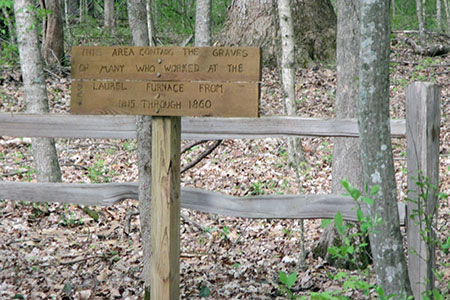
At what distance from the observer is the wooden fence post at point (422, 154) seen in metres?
3.72

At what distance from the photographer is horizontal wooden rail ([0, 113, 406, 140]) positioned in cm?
403

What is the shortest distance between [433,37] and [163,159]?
13.1 m

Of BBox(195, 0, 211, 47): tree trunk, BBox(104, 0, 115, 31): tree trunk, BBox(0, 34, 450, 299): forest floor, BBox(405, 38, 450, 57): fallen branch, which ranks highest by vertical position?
BBox(104, 0, 115, 31): tree trunk

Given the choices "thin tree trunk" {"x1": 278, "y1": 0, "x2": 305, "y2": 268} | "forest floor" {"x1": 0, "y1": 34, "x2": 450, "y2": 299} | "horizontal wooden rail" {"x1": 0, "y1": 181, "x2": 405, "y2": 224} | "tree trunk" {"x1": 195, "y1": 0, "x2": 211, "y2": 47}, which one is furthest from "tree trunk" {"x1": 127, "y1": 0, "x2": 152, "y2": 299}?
"tree trunk" {"x1": 195, "y1": 0, "x2": 211, "y2": 47}

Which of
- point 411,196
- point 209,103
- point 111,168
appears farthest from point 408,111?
point 111,168

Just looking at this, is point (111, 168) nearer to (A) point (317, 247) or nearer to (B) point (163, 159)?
(A) point (317, 247)

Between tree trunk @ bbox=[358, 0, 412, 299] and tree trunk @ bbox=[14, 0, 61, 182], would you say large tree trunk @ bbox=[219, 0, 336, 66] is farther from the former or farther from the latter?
tree trunk @ bbox=[358, 0, 412, 299]

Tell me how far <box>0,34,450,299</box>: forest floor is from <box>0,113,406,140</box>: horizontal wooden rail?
52.5 inches

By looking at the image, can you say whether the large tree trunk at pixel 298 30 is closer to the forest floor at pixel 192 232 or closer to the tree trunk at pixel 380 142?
the forest floor at pixel 192 232

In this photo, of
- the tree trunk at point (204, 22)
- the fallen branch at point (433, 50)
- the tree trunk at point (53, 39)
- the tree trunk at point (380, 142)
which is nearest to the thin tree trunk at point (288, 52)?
the tree trunk at point (204, 22)

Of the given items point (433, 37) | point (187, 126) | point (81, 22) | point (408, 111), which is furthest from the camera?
point (81, 22)

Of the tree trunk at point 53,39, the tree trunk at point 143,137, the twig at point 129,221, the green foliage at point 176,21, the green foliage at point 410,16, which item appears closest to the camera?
the tree trunk at point 143,137

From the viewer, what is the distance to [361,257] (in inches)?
200

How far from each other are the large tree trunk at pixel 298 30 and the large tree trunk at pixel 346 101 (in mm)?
7073
